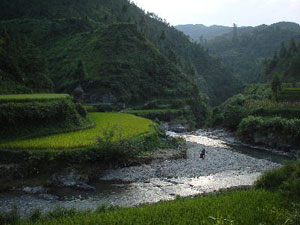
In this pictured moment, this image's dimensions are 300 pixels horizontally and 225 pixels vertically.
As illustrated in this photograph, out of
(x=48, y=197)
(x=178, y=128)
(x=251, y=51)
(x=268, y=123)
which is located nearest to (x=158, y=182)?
(x=48, y=197)

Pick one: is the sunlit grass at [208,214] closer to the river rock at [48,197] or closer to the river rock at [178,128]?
the river rock at [48,197]

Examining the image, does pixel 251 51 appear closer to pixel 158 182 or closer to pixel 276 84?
pixel 276 84

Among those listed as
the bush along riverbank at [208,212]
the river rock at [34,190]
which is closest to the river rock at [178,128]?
the river rock at [34,190]

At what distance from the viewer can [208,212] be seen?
11445mm

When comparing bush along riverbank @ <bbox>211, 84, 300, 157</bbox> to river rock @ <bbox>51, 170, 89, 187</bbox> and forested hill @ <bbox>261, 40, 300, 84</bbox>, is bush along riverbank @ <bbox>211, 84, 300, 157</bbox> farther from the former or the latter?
forested hill @ <bbox>261, 40, 300, 84</bbox>

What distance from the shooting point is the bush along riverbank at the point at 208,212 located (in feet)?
34.4

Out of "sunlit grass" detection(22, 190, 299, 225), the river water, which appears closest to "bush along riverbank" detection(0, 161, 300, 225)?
"sunlit grass" detection(22, 190, 299, 225)

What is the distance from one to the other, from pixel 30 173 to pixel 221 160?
767 inches

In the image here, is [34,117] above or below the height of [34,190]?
above

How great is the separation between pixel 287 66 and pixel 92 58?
6693 centimetres

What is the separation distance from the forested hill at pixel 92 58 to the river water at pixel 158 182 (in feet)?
84.5

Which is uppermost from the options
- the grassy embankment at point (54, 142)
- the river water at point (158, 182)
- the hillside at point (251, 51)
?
the hillside at point (251, 51)

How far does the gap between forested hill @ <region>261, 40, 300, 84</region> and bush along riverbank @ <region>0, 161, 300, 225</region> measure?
2763 inches

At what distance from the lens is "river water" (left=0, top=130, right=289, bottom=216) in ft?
53.5
